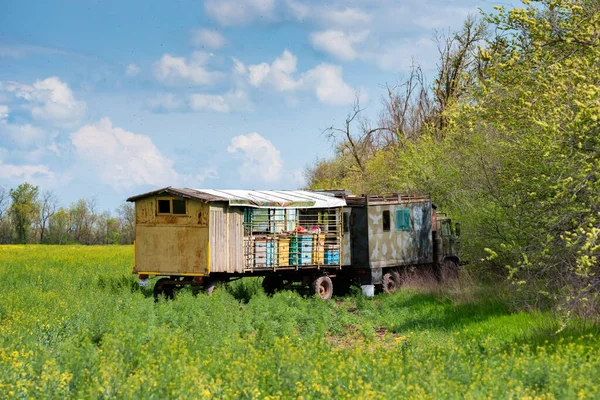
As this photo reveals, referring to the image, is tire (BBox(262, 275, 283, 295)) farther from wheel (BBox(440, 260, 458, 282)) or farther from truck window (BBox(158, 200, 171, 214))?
wheel (BBox(440, 260, 458, 282))

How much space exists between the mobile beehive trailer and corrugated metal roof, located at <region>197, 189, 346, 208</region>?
0.03 m

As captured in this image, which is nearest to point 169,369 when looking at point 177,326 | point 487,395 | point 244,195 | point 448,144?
point 487,395

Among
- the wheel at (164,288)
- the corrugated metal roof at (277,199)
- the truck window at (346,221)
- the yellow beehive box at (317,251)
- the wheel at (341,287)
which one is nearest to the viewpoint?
the corrugated metal roof at (277,199)

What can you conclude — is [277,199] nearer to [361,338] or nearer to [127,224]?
[361,338]

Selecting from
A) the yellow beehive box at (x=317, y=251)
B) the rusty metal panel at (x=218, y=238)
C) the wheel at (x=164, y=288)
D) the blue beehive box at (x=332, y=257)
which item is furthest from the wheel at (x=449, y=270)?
the wheel at (x=164, y=288)

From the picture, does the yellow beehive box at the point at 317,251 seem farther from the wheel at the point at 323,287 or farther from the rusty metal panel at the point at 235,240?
the rusty metal panel at the point at 235,240

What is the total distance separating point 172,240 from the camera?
21891 millimetres

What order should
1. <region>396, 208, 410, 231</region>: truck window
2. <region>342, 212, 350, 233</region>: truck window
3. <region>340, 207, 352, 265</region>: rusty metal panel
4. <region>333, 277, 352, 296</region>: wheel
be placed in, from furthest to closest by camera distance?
<region>333, 277, 352, 296</region>: wheel, <region>396, 208, 410, 231</region>: truck window, <region>342, 212, 350, 233</region>: truck window, <region>340, 207, 352, 265</region>: rusty metal panel

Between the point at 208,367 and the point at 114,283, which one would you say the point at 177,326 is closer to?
the point at 208,367

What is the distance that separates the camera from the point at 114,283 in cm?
2512

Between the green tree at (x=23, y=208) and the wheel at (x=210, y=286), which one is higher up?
the green tree at (x=23, y=208)

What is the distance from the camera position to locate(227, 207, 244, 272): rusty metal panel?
71.7 ft

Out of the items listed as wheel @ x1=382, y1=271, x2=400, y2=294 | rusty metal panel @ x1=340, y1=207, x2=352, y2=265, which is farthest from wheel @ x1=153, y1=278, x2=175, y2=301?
wheel @ x1=382, y1=271, x2=400, y2=294

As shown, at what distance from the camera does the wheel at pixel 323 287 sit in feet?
79.2
